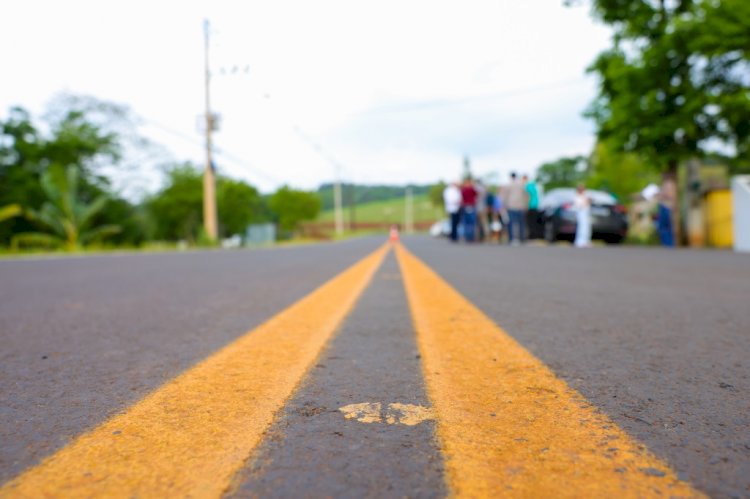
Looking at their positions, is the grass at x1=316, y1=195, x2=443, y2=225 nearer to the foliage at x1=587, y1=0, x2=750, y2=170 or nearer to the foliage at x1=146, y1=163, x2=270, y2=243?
the foliage at x1=146, y1=163, x2=270, y2=243

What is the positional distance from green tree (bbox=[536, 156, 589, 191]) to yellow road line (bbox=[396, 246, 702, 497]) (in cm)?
9191

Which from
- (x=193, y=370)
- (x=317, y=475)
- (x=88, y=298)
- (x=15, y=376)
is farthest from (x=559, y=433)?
(x=88, y=298)

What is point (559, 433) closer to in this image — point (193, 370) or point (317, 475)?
point (317, 475)

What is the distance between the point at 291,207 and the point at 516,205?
77.8 metres

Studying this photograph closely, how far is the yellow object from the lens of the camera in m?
13.2

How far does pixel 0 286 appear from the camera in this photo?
580cm

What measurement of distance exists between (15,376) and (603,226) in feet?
48.0

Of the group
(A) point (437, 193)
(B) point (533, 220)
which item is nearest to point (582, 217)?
(B) point (533, 220)

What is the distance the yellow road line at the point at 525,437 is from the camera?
105 cm

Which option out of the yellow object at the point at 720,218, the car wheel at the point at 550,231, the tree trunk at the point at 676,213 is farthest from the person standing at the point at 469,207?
the yellow object at the point at 720,218

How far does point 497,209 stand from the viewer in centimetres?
1812

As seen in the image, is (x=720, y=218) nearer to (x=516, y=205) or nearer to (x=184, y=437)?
(x=516, y=205)

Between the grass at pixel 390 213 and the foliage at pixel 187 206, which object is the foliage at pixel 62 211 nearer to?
the foliage at pixel 187 206

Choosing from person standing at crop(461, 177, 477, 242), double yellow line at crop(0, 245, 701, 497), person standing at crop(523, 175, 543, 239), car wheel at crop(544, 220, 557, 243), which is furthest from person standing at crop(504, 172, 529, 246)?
double yellow line at crop(0, 245, 701, 497)
